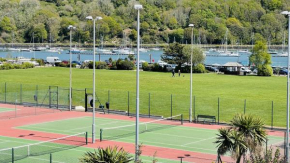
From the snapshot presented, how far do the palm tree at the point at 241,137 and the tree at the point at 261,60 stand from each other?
68.4 metres

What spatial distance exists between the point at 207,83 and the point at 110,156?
2353 inches

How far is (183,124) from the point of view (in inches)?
1806

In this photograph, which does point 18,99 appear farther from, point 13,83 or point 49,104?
point 13,83

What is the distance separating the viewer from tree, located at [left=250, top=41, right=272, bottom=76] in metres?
94.4

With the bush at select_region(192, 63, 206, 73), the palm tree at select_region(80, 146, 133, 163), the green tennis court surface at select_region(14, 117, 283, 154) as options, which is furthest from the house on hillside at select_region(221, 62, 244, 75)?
the palm tree at select_region(80, 146, 133, 163)

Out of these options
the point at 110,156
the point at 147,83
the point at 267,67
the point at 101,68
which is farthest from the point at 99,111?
the point at 101,68

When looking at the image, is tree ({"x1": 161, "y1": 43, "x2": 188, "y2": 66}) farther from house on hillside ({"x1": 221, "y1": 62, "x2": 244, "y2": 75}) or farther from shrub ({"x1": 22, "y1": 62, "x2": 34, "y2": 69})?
shrub ({"x1": 22, "y1": 62, "x2": 34, "y2": 69})

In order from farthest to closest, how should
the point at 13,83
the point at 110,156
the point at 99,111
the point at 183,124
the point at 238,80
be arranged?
the point at 238,80 < the point at 13,83 < the point at 99,111 < the point at 183,124 < the point at 110,156

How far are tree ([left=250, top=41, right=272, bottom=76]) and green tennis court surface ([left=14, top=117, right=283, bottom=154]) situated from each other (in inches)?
2026

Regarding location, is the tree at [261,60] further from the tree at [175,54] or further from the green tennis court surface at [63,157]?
the green tennis court surface at [63,157]

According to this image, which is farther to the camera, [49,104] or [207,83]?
[207,83]

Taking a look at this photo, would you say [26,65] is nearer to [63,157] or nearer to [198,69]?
[198,69]

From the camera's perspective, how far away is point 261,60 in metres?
96.6

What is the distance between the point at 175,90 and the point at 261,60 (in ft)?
102
